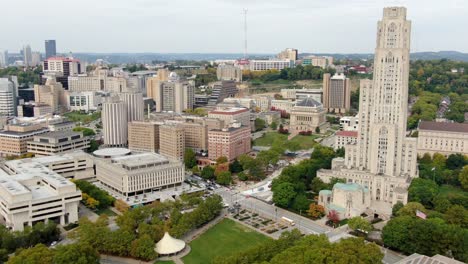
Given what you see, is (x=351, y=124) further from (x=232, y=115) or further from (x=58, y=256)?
(x=58, y=256)

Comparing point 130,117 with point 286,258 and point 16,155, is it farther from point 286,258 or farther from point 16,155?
point 286,258

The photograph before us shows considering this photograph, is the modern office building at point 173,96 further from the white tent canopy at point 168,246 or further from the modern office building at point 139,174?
the white tent canopy at point 168,246

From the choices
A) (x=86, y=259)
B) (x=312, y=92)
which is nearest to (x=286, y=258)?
(x=86, y=259)

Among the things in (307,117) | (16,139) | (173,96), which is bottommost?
(16,139)

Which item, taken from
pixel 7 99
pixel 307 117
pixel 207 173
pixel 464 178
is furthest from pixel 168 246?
pixel 7 99

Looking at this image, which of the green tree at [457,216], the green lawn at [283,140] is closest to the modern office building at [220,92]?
the green lawn at [283,140]
